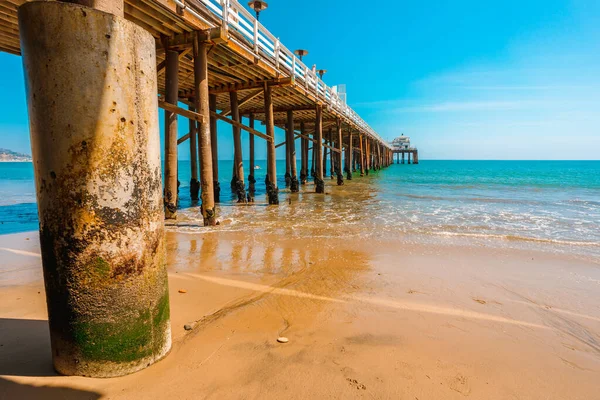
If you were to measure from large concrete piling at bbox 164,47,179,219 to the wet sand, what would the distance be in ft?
12.1

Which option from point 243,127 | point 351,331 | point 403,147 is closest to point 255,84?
point 243,127

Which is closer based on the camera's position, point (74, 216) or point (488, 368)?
point (74, 216)

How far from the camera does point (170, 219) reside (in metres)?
9.09

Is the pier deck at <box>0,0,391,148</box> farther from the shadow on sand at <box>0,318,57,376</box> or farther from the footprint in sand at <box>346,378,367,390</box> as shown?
the footprint in sand at <box>346,378,367,390</box>

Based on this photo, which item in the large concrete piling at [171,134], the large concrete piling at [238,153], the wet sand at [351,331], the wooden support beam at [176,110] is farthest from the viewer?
the large concrete piling at [238,153]

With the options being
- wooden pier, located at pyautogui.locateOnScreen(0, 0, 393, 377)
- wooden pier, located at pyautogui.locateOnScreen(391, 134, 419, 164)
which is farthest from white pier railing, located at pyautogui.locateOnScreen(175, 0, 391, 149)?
wooden pier, located at pyautogui.locateOnScreen(391, 134, 419, 164)

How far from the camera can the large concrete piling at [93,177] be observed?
178 cm

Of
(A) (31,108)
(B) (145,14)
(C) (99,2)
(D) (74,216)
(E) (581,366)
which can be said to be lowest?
(E) (581,366)

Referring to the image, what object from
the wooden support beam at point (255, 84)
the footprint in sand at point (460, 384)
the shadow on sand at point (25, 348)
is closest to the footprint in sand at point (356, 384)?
the footprint in sand at point (460, 384)

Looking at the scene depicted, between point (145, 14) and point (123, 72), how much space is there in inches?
231

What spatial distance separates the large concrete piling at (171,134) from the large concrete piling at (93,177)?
5985 mm

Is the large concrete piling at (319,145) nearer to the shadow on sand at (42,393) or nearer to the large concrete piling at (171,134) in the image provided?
the large concrete piling at (171,134)

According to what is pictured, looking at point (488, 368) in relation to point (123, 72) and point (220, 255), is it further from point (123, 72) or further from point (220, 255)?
point (220, 255)

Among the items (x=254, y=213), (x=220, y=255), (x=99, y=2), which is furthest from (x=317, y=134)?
(x=99, y=2)
